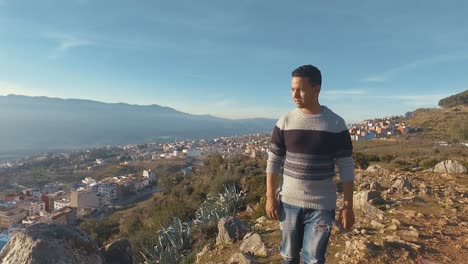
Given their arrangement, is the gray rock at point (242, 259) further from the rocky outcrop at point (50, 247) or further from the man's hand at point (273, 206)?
the man's hand at point (273, 206)

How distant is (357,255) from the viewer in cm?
410

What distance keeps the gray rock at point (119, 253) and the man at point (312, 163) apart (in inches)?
127

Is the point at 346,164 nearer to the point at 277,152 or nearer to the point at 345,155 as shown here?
the point at 345,155

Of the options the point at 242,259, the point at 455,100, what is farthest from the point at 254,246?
the point at 455,100

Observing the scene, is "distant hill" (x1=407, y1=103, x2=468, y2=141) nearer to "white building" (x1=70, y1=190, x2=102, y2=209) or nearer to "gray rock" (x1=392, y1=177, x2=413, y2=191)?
"gray rock" (x1=392, y1=177, x2=413, y2=191)

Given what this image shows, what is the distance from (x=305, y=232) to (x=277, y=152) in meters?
0.61

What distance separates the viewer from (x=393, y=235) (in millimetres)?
4824

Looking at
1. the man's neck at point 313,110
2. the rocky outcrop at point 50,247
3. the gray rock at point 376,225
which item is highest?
the man's neck at point 313,110

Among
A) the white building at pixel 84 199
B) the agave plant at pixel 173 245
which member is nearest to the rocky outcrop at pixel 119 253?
the agave plant at pixel 173 245

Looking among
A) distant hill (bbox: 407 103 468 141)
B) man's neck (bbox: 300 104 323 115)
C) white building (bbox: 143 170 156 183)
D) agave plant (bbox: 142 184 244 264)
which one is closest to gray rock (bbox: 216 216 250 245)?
agave plant (bbox: 142 184 244 264)

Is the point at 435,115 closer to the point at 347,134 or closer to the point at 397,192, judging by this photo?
the point at 397,192

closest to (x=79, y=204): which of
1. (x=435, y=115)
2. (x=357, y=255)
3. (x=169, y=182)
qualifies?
(x=169, y=182)

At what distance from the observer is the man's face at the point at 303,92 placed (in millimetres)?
2516

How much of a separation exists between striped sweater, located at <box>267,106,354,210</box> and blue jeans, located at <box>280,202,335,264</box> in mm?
62
